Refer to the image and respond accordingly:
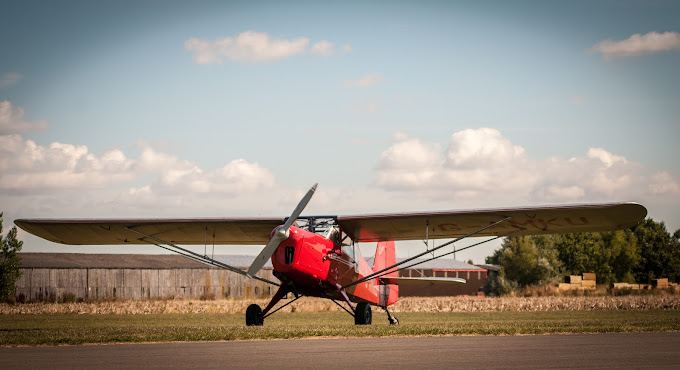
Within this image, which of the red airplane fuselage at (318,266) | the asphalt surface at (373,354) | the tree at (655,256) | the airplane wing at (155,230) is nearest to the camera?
the asphalt surface at (373,354)

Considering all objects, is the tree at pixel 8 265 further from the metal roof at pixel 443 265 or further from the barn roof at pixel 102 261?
the metal roof at pixel 443 265

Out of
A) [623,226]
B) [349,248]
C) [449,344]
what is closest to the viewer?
[449,344]

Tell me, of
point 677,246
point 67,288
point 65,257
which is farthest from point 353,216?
point 677,246

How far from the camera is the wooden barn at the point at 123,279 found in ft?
154

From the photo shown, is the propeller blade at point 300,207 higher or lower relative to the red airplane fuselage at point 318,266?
higher

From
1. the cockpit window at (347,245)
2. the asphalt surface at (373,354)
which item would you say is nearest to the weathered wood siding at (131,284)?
the cockpit window at (347,245)

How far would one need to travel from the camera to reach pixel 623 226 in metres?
19.3

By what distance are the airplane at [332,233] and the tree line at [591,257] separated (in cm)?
4517

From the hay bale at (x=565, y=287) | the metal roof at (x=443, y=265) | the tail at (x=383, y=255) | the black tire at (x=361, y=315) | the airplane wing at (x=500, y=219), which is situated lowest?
the hay bale at (x=565, y=287)

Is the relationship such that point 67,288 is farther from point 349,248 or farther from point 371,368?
point 371,368

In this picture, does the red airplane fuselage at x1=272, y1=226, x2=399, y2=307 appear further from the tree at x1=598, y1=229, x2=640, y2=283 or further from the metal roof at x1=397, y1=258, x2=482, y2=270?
the tree at x1=598, y1=229, x2=640, y2=283

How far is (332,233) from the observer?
64.5 ft

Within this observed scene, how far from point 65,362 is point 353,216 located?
1048 cm

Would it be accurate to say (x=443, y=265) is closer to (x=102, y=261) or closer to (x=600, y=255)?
(x=600, y=255)
